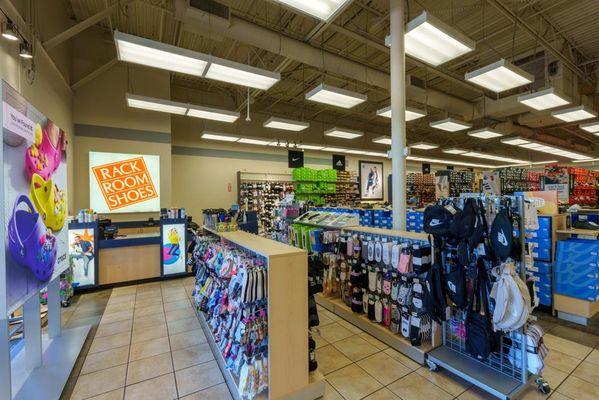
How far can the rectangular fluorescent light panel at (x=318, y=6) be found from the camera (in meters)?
2.90

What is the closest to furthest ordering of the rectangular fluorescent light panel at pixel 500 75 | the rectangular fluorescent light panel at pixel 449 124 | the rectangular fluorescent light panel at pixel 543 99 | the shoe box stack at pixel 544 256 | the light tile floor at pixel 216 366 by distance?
the light tile floor at pixel 216 366
the shoe box stack at pixel 544 256
the rectangular fluorescent light panel at pixel 500 75
the rectangular fluorescent light panel at pixel 543 99
the rectangular fluorescent light panel at pixel 449 124

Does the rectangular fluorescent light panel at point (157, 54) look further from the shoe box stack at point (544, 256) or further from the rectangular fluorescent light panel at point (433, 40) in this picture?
the shoe box stack at point (544, 256)

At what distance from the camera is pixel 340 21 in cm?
541

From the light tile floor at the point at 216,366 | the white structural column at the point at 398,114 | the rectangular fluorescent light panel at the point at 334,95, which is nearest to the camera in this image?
the light tile floor at the point at 216,366

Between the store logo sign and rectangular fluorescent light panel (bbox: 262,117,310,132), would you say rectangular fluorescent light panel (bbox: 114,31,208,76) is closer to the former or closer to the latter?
rectangular fluorescent light panel (bbox: 262,117,310,132)

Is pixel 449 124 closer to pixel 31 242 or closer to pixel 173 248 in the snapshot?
pixel 173 248

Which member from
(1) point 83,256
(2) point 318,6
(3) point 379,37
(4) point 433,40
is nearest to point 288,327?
(2) point 318,6

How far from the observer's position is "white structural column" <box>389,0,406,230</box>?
12.7 ft

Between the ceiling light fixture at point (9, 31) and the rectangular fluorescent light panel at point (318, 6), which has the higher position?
the rectangular fluorescent light panel at point (318, 6)

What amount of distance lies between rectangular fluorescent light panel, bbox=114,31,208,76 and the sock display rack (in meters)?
5.89

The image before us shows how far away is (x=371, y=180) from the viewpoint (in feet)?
44.0

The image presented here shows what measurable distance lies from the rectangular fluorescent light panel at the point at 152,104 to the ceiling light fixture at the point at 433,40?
428cm

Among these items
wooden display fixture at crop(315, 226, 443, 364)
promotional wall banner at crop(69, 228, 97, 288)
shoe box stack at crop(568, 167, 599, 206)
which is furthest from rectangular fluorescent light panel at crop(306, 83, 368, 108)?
shoe box stack at crop(568, 167, 599, 206)

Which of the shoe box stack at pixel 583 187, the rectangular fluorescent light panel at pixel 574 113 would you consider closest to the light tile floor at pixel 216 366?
the rectangular fluorescent light panel at pixel 574 113
